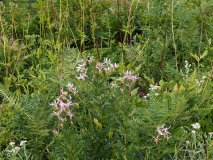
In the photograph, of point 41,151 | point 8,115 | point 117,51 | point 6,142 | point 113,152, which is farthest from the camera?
point 117,51

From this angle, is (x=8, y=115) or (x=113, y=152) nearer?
(x=113, y=152)

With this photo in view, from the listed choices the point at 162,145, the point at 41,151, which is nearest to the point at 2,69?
the point at 41,151

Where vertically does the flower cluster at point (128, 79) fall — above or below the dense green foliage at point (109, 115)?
above

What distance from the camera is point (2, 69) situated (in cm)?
383

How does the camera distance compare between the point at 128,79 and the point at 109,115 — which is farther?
the point at 109,115

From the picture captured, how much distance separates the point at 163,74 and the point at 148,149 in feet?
5.29

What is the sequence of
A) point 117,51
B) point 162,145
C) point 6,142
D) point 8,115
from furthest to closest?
point 117,51 → point 8,115 → point 6,142 → point 162,145

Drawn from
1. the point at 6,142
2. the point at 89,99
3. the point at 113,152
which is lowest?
the point at 6,142

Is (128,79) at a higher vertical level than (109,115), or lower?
higher

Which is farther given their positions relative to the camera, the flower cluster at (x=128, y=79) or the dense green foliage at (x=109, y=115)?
the dense green foliage at (x=109, y=115)

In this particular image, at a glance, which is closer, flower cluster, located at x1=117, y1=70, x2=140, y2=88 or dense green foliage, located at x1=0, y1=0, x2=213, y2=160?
flower cluster, located at x1=117, y1=70, x2=140, y2=88

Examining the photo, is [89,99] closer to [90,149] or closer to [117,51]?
[90,149]

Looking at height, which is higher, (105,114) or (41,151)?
(105,114)

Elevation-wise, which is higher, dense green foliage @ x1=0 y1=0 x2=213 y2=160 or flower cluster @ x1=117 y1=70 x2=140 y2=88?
flower cluster @ x1=117 y1=70 x2=140 y2=88
